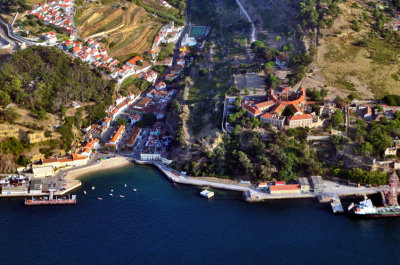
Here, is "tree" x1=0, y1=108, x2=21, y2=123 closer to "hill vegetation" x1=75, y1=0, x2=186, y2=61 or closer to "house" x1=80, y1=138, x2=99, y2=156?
"house" x1=80, y1=138, x2=99, y2=156

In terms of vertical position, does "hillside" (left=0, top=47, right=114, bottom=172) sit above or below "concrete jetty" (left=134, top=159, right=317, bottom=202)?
above

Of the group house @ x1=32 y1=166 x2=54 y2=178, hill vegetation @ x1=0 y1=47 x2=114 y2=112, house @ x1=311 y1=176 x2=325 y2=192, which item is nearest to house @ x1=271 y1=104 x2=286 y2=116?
house @ x1=311 y1=176 x2=325 y2=192


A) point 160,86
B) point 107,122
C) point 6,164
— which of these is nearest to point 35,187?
point 6,164

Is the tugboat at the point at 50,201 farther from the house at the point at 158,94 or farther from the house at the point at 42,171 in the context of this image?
the house at the point at 158,94

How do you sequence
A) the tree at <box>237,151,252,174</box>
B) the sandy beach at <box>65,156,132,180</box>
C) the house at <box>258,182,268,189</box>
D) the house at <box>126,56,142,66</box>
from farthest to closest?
1. the house at <box>126,56,142,66</box>
2. the sandy beach at <box>65,156,132,180</box>
3. the tree at <box>237,151,252,174</box>
4. the house at <box>258,182,268,189</box>

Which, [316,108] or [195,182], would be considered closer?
[195,182]

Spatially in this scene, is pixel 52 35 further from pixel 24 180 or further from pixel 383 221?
pixel 383 221

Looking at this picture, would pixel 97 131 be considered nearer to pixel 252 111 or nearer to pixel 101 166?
pixel 101 166
